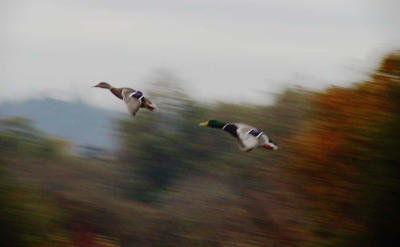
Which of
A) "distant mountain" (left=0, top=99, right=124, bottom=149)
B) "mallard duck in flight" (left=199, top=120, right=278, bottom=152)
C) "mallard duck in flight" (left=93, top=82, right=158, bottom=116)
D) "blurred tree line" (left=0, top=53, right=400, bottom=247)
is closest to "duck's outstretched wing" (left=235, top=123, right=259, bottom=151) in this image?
"mallard duck in flight" (left=199, top=120, right=278, bottom=152)

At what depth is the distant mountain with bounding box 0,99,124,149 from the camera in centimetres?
2708

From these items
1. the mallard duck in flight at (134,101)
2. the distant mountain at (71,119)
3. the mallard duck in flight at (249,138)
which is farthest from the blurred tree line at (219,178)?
the mallard duck in flight at (134,101)

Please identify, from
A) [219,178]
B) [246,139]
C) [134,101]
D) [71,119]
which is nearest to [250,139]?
[246,139]

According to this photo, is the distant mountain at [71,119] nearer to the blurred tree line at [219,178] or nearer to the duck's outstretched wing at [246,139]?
the blurred tree line at [219,178]

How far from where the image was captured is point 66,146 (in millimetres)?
29312

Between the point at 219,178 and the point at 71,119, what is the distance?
5.01m

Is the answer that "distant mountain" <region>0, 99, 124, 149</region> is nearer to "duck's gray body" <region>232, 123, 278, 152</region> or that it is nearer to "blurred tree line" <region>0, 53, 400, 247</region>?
"blurred tree line" <region>0, 53, 400, 247</region>

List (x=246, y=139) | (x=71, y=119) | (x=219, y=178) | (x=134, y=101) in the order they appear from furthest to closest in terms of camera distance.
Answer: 1. (x=71, y=119)
2. (x=219, y=178)
3. (x=246, y=139)
4. (x=134, y=101)

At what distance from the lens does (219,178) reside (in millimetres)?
27656

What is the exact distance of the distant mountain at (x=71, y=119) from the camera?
27078mm

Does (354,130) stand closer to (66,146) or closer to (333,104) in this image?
(333,104)

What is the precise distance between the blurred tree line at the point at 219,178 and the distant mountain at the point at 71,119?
50 centimetres

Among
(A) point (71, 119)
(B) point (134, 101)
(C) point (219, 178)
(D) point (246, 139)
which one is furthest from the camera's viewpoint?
(A) point (71, 119)

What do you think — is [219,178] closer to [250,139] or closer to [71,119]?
[71,119]
